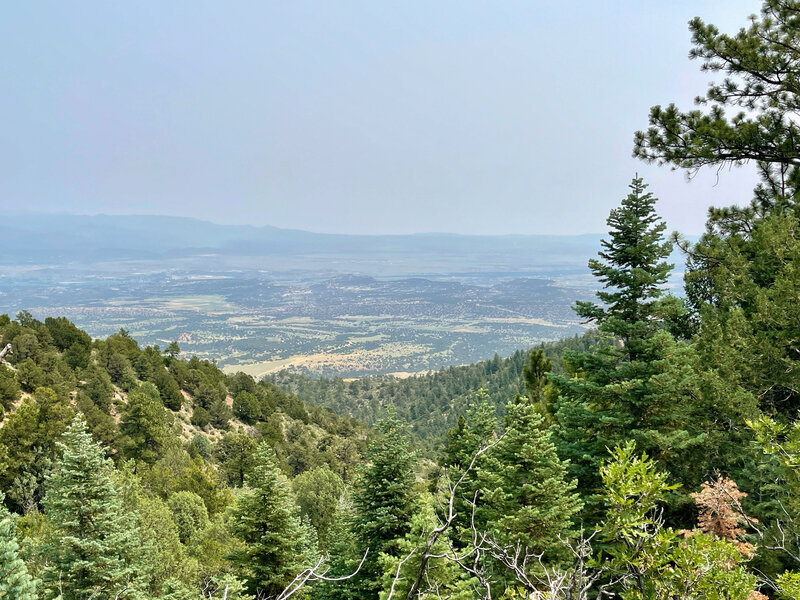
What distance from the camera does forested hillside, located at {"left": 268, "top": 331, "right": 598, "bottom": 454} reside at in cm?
9514

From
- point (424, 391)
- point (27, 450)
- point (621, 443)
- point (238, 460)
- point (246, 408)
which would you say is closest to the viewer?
point (621, 443)

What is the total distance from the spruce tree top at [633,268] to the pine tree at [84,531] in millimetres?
13092

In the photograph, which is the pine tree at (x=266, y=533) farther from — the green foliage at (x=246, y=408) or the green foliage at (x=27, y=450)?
the green foliage at (x=246, y=408)

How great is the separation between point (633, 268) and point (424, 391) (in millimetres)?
108755

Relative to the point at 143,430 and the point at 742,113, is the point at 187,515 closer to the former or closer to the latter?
the point at 143,430

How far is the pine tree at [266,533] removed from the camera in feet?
41.2

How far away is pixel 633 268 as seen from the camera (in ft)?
34.1

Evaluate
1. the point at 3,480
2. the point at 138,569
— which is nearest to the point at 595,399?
the point at 138,569

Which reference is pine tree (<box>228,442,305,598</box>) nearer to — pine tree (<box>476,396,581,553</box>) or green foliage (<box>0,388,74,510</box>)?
pine tree (<box>476,396,581,553</box>)

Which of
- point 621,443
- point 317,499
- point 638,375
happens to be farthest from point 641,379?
point 317,499

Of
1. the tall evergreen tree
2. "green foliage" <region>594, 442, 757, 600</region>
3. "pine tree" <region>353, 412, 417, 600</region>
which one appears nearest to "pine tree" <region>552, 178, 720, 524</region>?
the tall evergreen tree

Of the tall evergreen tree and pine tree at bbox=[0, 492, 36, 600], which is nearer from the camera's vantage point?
pine tree at bbox=[0, 492, 36, 600]

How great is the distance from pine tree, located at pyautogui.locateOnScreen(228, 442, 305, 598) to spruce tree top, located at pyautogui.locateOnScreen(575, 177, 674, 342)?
947 cm

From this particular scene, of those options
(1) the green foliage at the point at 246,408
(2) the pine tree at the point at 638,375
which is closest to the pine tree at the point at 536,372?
(2) the pine tree at the point at 638,375
